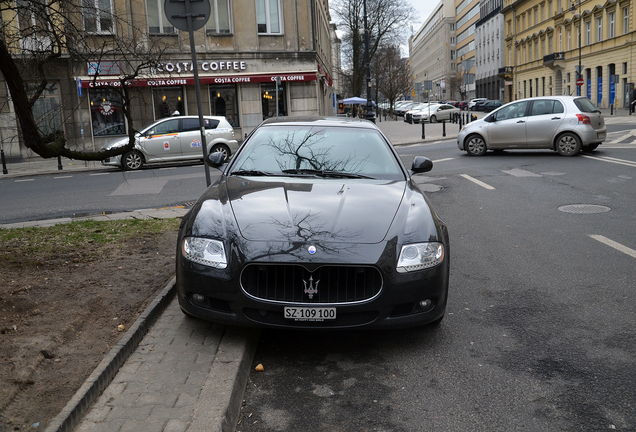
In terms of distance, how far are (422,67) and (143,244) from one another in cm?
18372

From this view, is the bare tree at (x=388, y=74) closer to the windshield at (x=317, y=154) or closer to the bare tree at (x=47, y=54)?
the bare tree at (x=47, y=54)

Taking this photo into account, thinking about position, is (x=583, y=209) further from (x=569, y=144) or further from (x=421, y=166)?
(x=569, y=144)

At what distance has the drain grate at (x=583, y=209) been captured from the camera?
9147 millimetres

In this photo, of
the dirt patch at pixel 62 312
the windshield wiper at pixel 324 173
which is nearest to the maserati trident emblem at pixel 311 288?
the dirt patch at pixel 62 312

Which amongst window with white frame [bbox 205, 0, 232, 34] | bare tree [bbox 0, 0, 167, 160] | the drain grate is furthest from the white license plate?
window with white frame [bbox 205, 0, 232, 34]

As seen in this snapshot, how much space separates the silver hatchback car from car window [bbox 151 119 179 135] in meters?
9.22

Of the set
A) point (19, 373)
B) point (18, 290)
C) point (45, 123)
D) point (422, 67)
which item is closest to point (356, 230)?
point (19, 373)

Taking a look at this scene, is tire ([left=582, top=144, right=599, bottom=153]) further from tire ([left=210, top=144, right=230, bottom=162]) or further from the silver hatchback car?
tire ([left=210, top=144, right=230, bottom=162])

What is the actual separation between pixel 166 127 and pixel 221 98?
10.6 m

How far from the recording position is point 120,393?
11.4 ft

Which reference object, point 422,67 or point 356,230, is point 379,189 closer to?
point 356,230

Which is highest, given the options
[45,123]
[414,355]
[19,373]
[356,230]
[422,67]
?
[422,67]

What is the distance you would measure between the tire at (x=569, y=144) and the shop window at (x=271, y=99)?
654 inches

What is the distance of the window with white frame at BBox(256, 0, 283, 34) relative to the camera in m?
30.6
